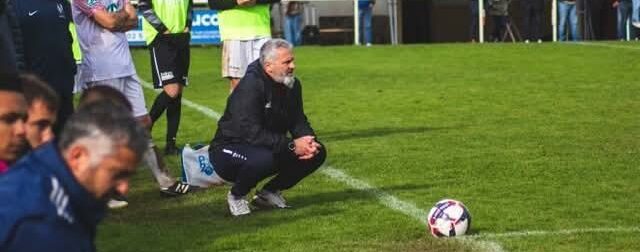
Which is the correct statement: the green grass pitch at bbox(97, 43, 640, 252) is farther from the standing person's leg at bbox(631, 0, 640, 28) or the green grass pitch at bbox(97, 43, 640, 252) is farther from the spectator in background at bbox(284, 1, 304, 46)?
the spectator in background at bbox(284, 1, 304, 46)

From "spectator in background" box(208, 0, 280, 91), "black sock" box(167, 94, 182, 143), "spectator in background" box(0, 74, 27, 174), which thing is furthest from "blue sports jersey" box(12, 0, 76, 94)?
"spectator in background" box(0, 74, 27, 174)

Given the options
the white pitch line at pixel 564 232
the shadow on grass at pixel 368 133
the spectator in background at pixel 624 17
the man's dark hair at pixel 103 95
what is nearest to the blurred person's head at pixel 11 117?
the man's dark hair at pixel 103 95

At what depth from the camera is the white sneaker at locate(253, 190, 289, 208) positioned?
973cm

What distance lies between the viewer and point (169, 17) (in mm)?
12750

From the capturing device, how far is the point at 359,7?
32375 millimetres

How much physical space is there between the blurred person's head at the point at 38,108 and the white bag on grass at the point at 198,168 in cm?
456

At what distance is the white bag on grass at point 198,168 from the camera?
1032 cm

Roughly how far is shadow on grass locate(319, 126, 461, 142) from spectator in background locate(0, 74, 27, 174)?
8.92 m

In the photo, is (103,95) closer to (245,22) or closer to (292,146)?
(292,146)

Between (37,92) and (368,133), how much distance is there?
9.18 m

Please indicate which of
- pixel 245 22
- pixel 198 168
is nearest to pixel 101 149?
pixel 198 168

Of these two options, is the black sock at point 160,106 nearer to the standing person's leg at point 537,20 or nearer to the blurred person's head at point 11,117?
the blurred person's head at point 11,117

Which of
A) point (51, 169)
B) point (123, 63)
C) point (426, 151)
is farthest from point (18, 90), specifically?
point (426, 151)

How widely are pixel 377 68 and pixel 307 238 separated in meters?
16.3
